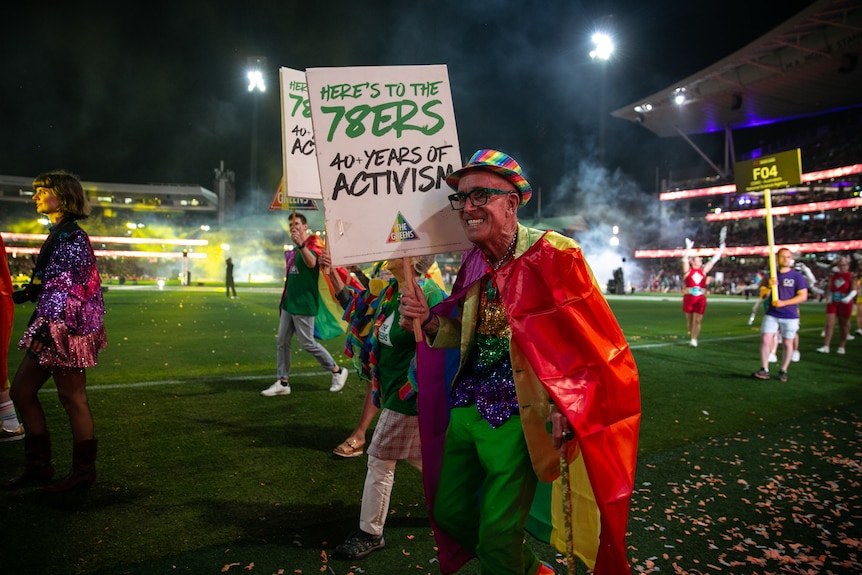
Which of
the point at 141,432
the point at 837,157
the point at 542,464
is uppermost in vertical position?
the point at 837,157

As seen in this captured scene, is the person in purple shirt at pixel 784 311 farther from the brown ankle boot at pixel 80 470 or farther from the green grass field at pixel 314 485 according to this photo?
the brown ankle boot at pixel 80 470

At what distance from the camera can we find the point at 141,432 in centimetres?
534

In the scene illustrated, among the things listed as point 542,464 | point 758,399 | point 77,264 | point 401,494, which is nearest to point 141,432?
point 77,264

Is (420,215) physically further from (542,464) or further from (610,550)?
(610,550)

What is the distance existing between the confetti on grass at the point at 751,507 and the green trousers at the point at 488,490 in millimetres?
1227

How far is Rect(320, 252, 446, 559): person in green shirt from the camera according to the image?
10.6 feet

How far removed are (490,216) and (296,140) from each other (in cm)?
226

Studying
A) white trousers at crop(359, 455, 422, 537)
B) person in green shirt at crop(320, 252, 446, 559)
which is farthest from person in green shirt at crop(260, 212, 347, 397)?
white trousers at crop(359, 455, 422, 537)

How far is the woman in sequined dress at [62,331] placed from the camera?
371cm

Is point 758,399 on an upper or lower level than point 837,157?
lower

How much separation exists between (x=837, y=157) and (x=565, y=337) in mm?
65931

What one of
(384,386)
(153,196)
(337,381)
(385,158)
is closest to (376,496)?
(384,386)

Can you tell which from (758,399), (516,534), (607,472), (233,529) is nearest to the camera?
(607,472)

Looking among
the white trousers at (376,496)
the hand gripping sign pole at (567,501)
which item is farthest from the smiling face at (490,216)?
the white trousers at (376,496)
